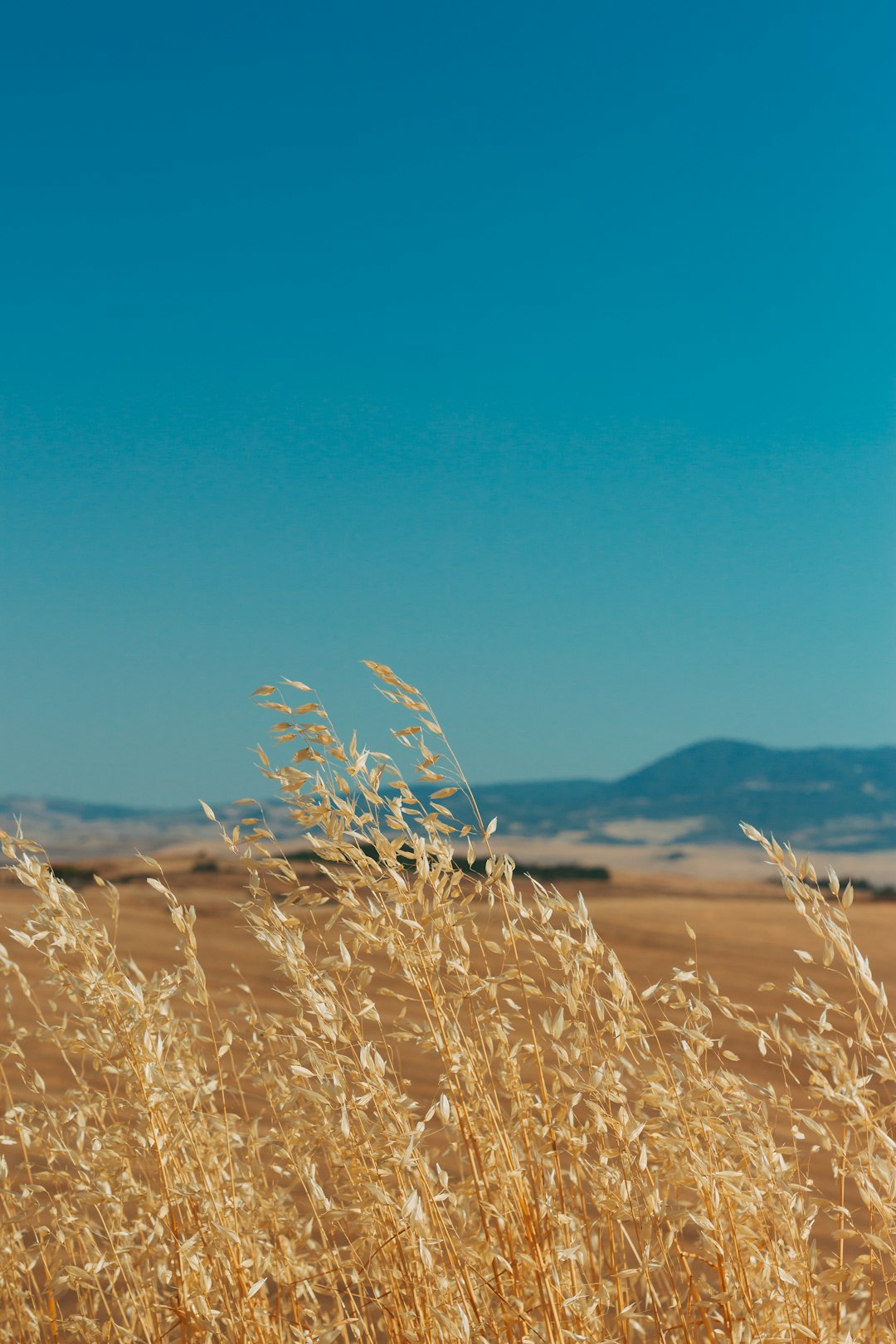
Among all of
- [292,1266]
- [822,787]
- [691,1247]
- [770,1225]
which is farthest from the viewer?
[822,787]

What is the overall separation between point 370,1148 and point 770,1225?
78cm

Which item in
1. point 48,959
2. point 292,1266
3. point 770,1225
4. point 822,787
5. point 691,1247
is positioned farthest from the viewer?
point 822,787

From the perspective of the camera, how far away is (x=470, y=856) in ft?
5.08

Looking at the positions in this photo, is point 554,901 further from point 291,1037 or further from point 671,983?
point 291,1037

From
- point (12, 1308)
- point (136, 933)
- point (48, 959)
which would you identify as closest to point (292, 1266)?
A: point (12, 1308)

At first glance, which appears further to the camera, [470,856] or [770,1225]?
[770,1225]

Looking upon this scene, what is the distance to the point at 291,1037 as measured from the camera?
5.54 feet

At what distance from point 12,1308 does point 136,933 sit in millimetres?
8613

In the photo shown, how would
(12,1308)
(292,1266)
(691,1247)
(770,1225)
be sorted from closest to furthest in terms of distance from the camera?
(770,1225)
(292,1266)
(12,1308)
(691,1247)

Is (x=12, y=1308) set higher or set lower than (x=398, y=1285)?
lower

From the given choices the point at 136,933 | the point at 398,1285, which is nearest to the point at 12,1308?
the point at 398,1285

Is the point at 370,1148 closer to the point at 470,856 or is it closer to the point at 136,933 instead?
the point at 470,856

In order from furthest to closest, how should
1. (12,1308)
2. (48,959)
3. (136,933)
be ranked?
(136,933)
(12,1308)
(48,959)

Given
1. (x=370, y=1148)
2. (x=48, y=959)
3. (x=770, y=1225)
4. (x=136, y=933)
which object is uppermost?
(x=48, y=959)
